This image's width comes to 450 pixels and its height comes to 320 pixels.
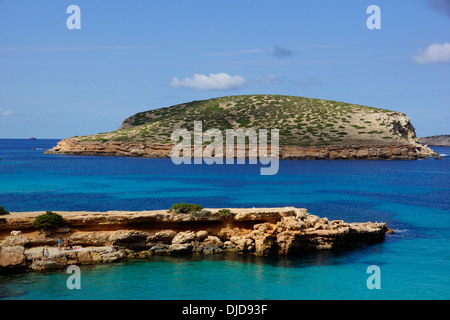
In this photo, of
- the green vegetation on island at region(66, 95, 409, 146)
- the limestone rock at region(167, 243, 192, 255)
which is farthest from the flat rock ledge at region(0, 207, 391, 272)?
the green vegetation on island at region(66, 95, 409, 146)

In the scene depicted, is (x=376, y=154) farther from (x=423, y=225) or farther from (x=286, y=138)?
(x=423, y=225)

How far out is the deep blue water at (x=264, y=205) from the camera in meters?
28.2

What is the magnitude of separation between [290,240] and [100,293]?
15.4m

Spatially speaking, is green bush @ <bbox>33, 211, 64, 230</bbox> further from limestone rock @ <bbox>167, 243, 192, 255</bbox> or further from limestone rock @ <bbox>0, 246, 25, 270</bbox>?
limestone rock @ <bbox>167, 243, 192, 255</bbox>

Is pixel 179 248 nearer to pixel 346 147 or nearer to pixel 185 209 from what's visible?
pixel 185 209

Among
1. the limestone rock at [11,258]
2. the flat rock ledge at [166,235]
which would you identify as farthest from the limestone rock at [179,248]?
the limestone rock at [11,258]

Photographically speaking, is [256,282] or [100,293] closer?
[100,293]

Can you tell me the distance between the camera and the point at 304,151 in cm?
13612

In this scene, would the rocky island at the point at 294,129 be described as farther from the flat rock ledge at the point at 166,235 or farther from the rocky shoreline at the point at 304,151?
the flat rock ledge at the point at 166,235

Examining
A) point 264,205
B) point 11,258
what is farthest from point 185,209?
point 264,205

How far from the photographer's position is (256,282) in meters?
29.4

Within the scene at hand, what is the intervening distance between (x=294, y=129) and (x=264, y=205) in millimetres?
97021
